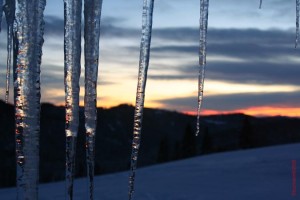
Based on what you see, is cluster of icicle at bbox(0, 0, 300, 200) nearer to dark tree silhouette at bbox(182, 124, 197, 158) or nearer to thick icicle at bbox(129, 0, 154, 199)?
thick icicle at bbox(129, 0, 154, 199)

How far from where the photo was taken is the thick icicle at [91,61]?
2619 millimetres

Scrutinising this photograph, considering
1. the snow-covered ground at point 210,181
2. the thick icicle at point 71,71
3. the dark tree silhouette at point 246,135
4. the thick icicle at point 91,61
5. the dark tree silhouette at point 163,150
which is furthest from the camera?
the dark tree silhouette at point 163,150

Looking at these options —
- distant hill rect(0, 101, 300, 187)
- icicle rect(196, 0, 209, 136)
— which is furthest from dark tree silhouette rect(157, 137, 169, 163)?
icicle rect(196, 0, 209, 136)

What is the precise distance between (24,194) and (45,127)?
118 metres

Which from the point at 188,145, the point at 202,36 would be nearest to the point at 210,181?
the point at 202,36

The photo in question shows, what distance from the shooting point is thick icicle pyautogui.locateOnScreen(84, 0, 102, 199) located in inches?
103

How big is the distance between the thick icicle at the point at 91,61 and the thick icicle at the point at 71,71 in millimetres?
93

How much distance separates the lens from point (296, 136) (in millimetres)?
42312

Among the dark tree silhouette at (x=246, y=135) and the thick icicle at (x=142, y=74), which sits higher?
the thick icicle at (x=142, y=74)

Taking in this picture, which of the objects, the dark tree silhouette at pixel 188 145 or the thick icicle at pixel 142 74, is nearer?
the thick icicle at pixel 142 74

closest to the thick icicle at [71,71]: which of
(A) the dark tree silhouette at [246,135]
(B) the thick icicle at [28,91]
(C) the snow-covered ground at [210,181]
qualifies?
(B) the thick icicle at [28,91]

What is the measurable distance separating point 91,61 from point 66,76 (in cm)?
20

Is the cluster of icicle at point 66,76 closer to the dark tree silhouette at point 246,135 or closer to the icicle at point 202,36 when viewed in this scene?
the icicle at point 202,36

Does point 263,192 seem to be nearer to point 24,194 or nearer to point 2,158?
point 24,194
